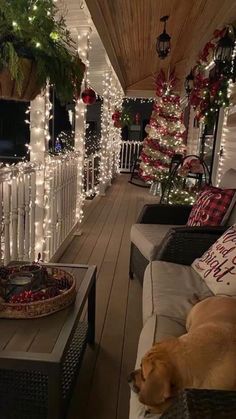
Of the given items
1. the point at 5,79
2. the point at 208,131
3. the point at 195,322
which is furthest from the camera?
the point at 208,131

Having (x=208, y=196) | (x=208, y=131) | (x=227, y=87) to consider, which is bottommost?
(x=208, y=196)

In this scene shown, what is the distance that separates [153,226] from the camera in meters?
3.05

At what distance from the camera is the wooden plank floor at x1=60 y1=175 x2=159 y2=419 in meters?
1.77

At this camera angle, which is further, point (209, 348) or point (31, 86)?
point (31, 86)

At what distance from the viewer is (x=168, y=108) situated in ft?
26.1

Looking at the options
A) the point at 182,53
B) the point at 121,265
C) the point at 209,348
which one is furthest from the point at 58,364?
the point at 182,53

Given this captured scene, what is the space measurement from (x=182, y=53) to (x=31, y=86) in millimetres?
7173

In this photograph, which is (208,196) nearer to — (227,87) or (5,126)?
(227,87)

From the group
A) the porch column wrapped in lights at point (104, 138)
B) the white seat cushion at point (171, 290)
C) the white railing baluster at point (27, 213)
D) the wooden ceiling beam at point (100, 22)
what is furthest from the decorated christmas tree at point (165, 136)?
the white seat cushion at point (171, 290)

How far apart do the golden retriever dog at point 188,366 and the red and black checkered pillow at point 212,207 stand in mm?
1411

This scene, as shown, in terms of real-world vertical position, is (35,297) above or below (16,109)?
below

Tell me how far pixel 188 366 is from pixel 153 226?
197cm

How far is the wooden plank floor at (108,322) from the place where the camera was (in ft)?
5.81

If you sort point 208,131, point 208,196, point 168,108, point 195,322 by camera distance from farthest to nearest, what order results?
point 168,108, point 208,131, point 208,196, point 195,322
